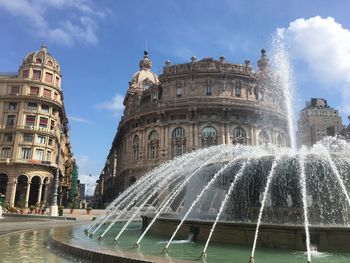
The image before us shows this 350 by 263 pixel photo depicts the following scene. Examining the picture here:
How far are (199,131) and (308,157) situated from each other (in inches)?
1554

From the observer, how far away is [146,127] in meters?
55.2

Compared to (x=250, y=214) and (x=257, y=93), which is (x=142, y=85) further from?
(x=250, y=214)

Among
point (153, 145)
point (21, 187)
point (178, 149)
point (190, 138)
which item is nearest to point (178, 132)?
point (190, 138)

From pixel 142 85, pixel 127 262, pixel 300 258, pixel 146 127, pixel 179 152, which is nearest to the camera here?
pixel 127 262

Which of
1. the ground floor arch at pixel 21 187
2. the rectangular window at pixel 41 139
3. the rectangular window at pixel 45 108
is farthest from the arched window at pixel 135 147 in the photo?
the ground floor arch at pixel 21 187

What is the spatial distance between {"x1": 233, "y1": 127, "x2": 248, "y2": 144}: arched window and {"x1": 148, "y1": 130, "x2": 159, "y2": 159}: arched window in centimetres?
1211

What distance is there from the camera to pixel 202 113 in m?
52.4

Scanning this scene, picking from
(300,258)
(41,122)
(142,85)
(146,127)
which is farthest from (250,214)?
(142,85)

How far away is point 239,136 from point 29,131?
1294 inches

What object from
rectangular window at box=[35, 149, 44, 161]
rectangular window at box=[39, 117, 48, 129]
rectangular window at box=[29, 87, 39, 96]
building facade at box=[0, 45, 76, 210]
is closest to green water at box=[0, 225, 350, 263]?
building facade at box=[0, 45, 76, 210]

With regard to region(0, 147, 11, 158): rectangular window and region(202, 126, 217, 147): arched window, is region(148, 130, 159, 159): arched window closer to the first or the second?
region(202, 126, 217, 147): arched window

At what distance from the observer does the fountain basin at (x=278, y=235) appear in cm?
941

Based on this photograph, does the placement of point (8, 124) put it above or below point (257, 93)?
below

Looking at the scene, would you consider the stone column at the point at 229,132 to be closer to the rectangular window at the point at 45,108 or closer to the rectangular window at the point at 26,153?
the rectangular window at the point at 45,108
